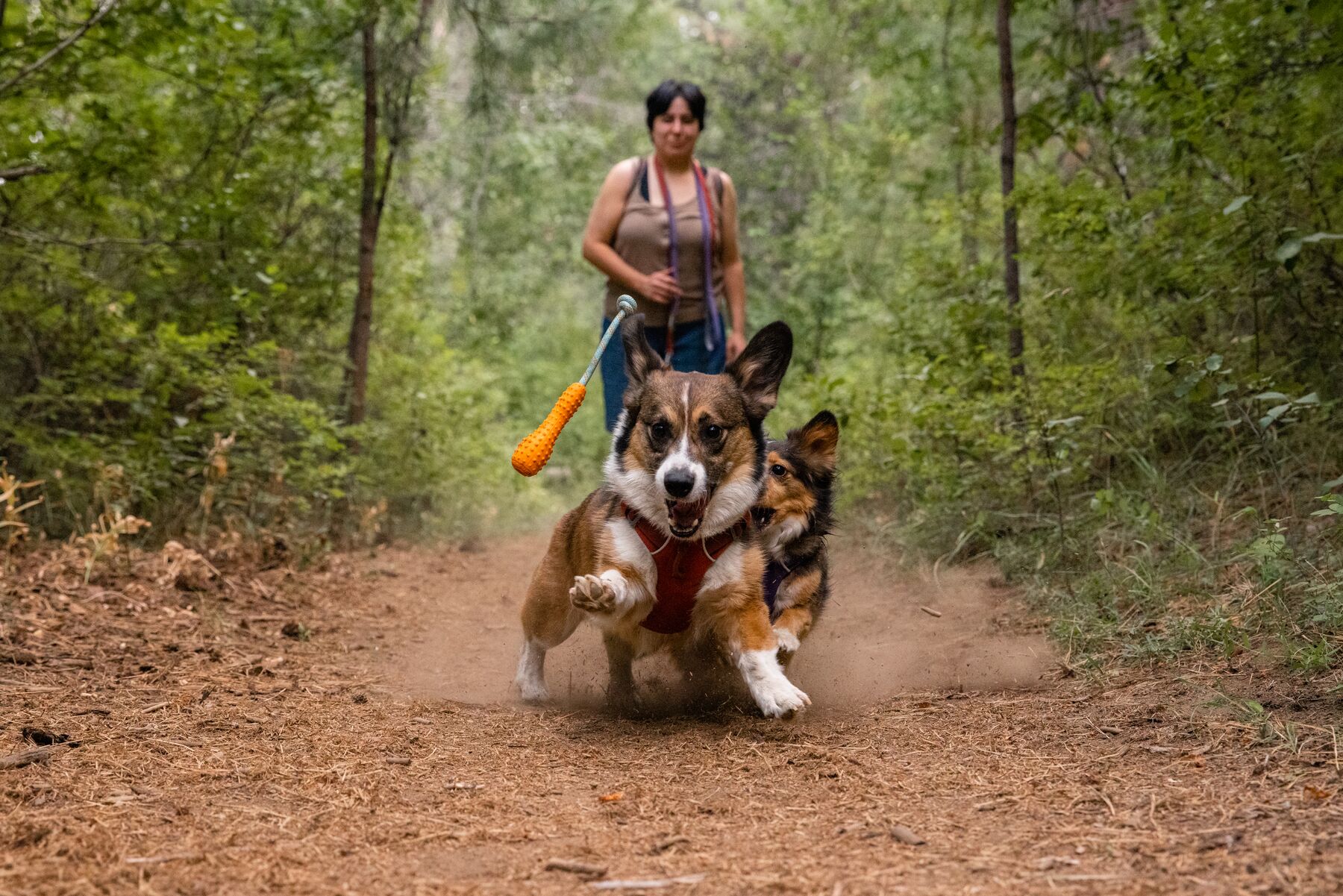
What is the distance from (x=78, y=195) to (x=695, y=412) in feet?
17.2

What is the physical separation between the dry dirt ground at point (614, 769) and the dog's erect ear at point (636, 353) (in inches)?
56.0

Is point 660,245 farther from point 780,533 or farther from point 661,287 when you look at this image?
point 780,533

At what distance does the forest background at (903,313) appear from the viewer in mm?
5473

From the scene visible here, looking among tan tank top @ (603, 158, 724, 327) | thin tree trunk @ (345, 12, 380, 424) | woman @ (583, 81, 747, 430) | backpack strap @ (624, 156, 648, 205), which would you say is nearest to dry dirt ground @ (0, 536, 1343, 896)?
woman @ (583, 81, 747, 430)

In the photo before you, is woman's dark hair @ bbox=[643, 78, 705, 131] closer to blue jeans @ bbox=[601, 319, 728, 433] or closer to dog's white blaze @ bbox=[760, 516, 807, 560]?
blue jeans @ bbox=[601, 319, 728, 433]

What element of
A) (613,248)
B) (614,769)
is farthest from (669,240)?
(614,769)

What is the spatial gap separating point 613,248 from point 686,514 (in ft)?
8.39

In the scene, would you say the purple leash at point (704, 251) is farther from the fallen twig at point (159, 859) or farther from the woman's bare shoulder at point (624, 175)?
the fallen twig at point (159, 859)

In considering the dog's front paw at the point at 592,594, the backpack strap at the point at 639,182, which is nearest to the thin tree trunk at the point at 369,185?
the backpack strap at the point at 639,182

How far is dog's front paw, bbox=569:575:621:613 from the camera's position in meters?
3.99

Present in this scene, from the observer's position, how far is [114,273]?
8312mm

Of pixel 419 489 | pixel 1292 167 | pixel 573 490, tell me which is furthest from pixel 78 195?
pixel 573 490

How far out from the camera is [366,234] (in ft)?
30.6

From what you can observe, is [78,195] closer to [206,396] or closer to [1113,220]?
[206,396]
